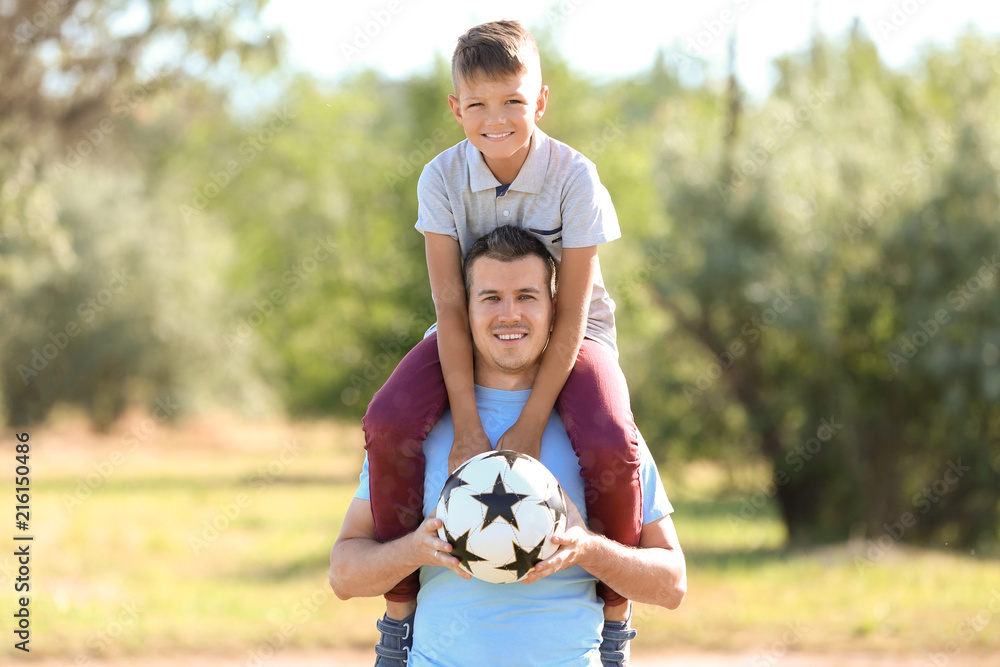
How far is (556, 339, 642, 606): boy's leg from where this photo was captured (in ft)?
9.24

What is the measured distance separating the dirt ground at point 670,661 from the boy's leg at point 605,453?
20.2 feet

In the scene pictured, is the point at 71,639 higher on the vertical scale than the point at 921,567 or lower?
lower

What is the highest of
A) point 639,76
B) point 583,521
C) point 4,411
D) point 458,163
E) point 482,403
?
point 639,76

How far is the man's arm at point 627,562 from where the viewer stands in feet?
8.48

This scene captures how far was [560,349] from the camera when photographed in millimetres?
2947

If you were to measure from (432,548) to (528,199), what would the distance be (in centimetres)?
125

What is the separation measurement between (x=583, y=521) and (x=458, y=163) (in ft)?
4.34

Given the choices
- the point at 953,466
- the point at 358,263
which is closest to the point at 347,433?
the point at 358,263

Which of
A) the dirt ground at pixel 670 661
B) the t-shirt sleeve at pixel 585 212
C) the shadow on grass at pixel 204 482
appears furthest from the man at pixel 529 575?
the shadow on grass at pixel 204 482

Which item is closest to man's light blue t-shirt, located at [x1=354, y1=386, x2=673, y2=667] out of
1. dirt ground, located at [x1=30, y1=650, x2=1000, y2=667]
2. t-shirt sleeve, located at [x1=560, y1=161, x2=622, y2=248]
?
t-shirt sleeve, located at [x1=560, y1=161, x2=622, y2=248]

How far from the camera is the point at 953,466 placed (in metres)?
13.1

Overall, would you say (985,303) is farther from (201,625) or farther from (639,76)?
(639,76)

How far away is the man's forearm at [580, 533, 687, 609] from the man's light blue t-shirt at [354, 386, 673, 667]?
0.16m

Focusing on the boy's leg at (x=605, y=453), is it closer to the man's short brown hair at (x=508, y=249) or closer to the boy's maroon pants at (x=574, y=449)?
the boy's maroon pants at (x=574, y=449)
